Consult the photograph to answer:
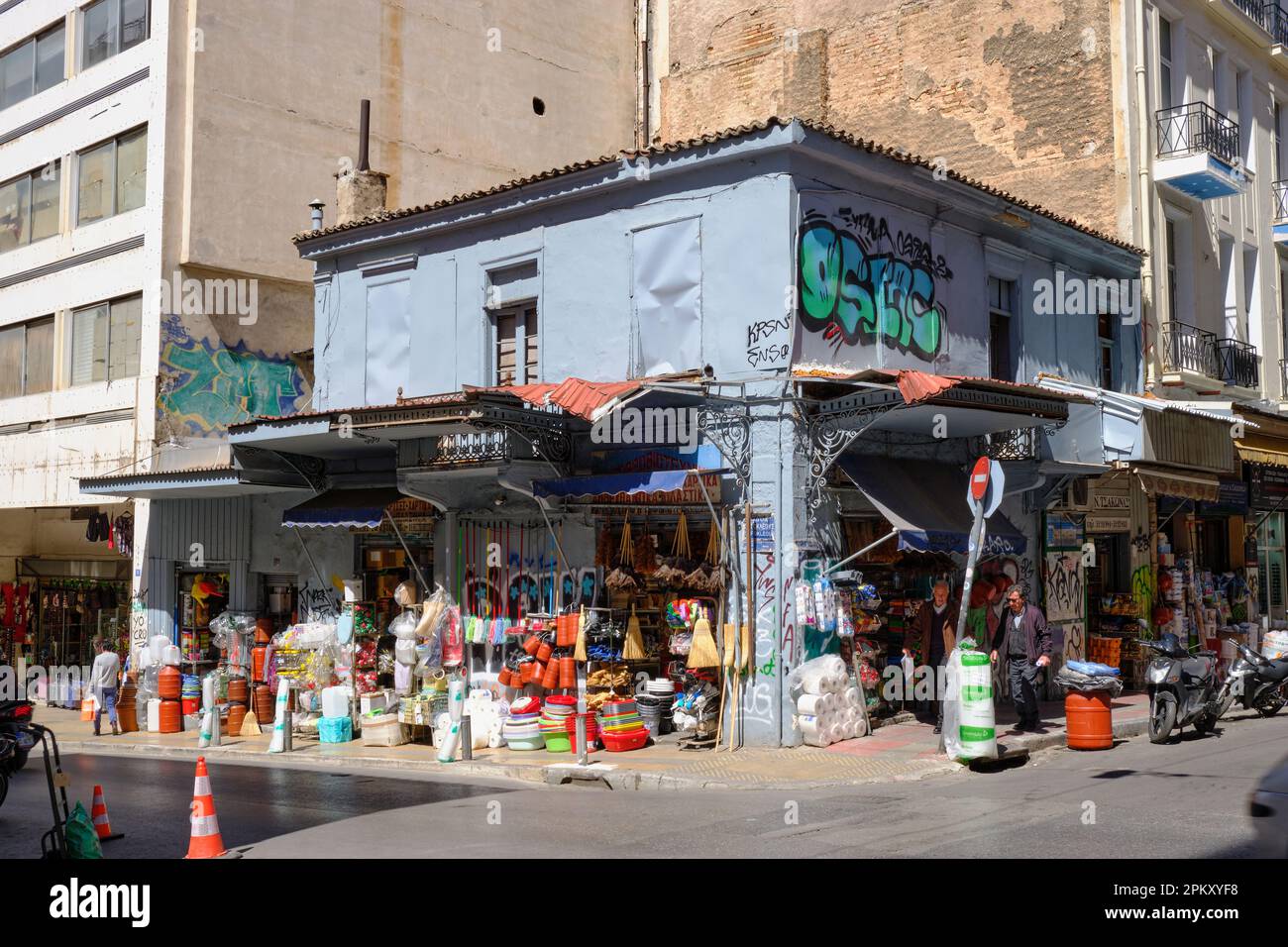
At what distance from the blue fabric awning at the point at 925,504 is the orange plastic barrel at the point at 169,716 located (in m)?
11.1

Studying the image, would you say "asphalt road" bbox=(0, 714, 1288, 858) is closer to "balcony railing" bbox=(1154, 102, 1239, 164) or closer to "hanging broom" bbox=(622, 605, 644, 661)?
"hanging broom" bbox=(622, 605, 644, 661)

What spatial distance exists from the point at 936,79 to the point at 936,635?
12540 millimetres

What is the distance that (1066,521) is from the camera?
62.4ft

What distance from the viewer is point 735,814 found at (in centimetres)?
1061

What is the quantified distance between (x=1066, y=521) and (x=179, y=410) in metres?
15.4

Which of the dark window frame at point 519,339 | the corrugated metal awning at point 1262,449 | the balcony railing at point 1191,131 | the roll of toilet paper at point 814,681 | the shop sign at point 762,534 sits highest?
the balcony railing at point 1191,131

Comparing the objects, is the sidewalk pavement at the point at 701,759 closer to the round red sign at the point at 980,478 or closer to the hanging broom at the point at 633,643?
the hanging broom at the point at 633,643

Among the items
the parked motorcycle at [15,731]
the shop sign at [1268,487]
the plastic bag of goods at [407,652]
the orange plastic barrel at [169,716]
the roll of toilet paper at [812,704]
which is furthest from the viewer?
the shop sign at [1268,487]

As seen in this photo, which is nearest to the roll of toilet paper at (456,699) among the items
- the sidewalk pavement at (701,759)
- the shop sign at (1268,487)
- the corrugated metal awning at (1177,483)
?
the sidewalk pavement at (701,759)

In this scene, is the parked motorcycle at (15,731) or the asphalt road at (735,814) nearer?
the asphalt road at (735,814)

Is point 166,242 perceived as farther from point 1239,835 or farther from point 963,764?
point 1239,835

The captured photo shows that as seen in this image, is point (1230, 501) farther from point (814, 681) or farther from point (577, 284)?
point (577, 284)

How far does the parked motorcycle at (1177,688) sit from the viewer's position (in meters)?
14.1

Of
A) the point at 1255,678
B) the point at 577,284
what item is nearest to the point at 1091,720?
the point at 1255,678
